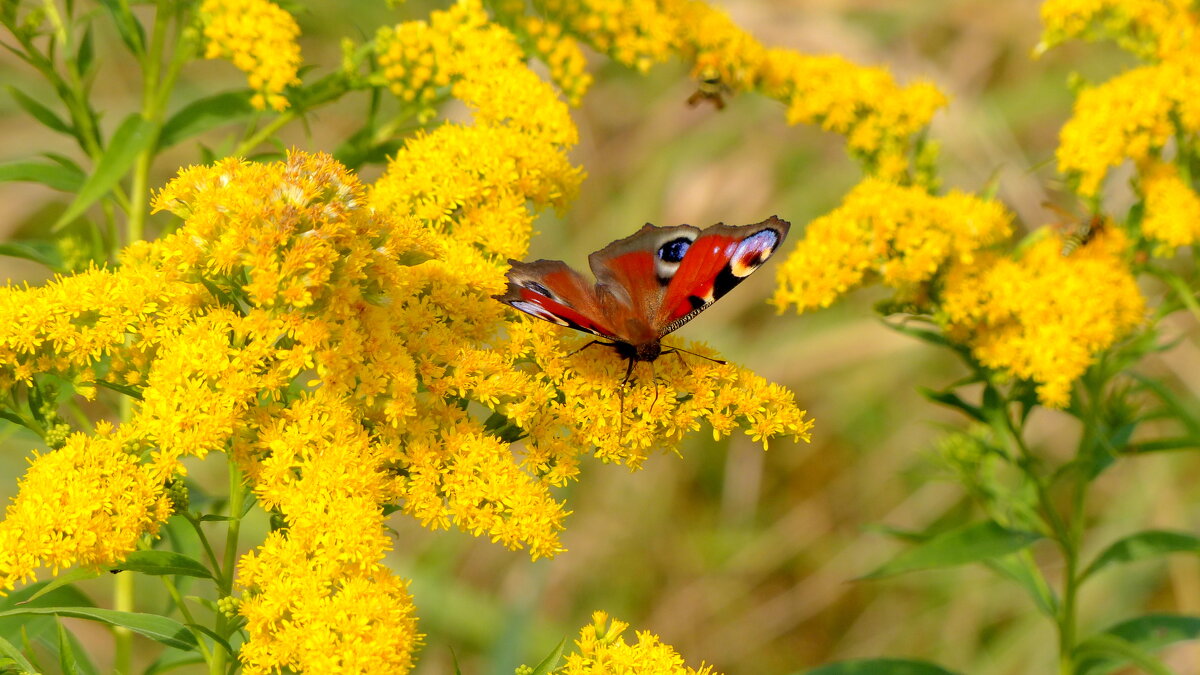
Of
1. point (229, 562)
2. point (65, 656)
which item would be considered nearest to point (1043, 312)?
point (229, 562)

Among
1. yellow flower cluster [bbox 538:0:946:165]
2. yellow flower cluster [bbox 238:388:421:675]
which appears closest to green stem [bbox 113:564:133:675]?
yellow flower cluster [bbox 238:388:421:675]

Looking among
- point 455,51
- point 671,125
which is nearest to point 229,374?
point 455,51

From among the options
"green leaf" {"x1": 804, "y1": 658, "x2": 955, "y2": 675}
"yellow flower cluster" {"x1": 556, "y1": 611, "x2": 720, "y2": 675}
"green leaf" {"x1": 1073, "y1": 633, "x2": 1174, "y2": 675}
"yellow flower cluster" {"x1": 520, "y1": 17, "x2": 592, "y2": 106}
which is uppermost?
"yellow flower cluster" {"x1": 520, "y1": 17, "x2": 592, "y2": 106}

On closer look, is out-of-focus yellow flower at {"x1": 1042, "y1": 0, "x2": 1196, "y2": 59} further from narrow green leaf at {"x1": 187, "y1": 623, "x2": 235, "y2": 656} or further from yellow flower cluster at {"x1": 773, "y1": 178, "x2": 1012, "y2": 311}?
narrow green leaf at {"x1": 187, "y1": 623, "x2": 235, "y2": 656}

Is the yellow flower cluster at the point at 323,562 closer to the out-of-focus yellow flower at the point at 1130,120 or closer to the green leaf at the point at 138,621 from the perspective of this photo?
the green leaf at the point at 138,621

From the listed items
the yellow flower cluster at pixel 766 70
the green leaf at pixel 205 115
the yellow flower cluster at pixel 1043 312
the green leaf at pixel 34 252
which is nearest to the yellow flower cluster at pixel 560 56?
the yellow flower cluster at pixel 766 70

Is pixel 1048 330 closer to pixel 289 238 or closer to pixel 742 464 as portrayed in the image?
pixel 289 238

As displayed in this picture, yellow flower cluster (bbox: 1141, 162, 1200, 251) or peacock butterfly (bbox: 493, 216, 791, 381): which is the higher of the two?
yellow flower cluster (bbox: 1141, 162, 1200, 251)

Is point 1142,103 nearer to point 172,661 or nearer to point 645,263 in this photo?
point 645,263
